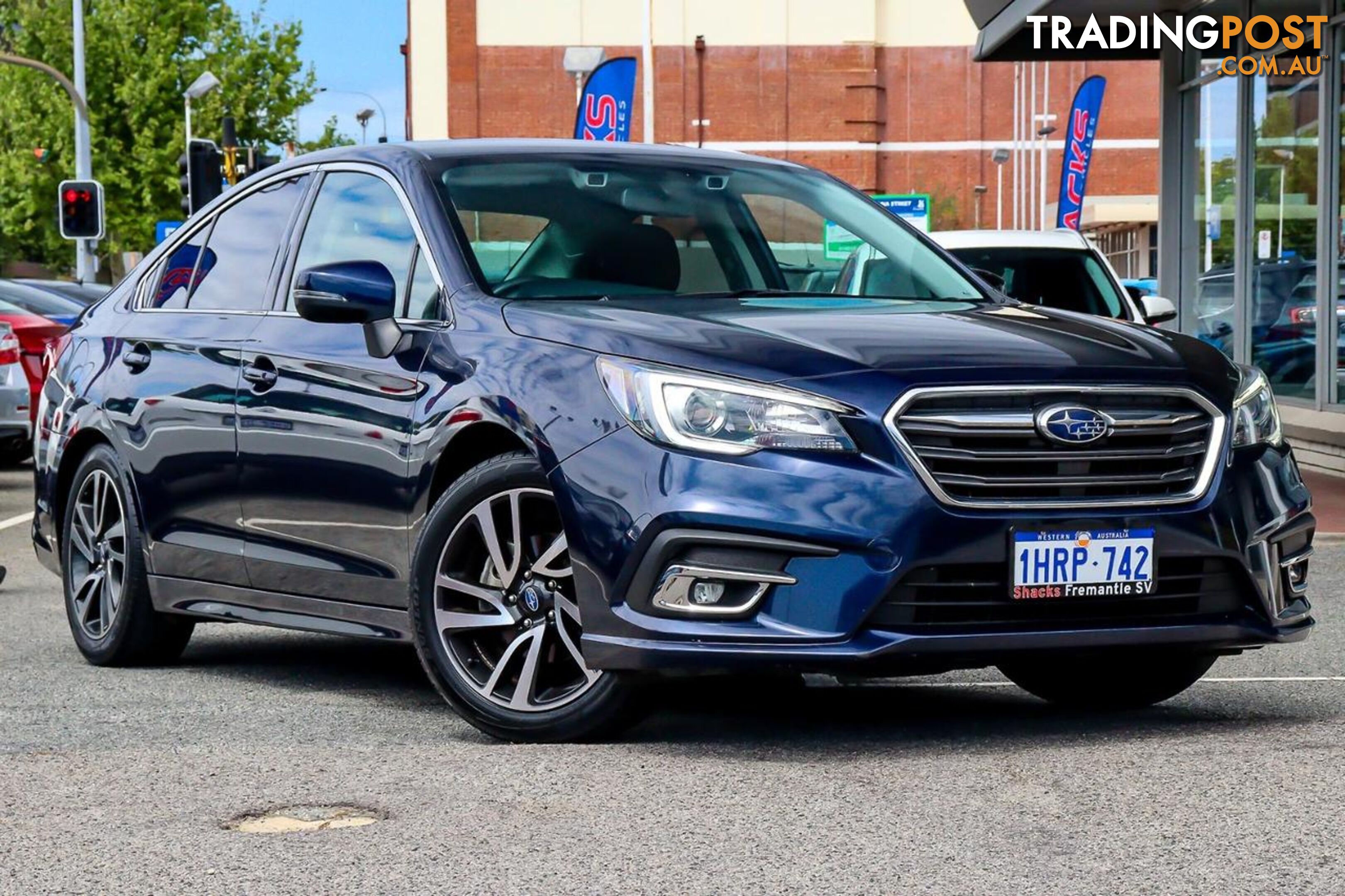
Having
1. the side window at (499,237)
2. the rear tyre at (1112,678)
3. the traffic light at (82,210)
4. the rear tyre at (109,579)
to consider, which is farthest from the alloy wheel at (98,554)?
the traffic light at (82,210)

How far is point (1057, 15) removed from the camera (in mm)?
21172

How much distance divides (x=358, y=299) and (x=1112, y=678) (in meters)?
2.32

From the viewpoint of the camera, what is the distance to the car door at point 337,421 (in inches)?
236

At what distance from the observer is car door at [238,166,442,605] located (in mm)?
5992

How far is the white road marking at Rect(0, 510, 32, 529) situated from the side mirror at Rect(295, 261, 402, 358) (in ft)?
27.2

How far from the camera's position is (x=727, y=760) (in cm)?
532

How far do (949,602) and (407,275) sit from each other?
191 centimetres

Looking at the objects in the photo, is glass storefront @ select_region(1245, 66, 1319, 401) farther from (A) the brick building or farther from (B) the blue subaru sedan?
(A) the brick building

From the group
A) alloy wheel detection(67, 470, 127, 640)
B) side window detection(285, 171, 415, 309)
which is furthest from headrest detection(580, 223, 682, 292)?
alloy wheel detection(67, 470, 127, 640)

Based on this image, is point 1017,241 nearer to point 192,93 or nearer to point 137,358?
point 137,358

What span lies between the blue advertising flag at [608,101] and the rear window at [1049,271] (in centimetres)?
1469

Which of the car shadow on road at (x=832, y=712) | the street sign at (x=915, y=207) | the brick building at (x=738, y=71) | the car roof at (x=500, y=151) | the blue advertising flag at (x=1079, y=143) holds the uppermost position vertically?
the brick building at (x=738, y=71)

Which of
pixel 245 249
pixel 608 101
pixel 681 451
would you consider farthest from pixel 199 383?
pixel 608 101

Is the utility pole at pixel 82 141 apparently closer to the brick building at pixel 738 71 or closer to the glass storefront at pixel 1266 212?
the glass storefront at pixel 1266 212
